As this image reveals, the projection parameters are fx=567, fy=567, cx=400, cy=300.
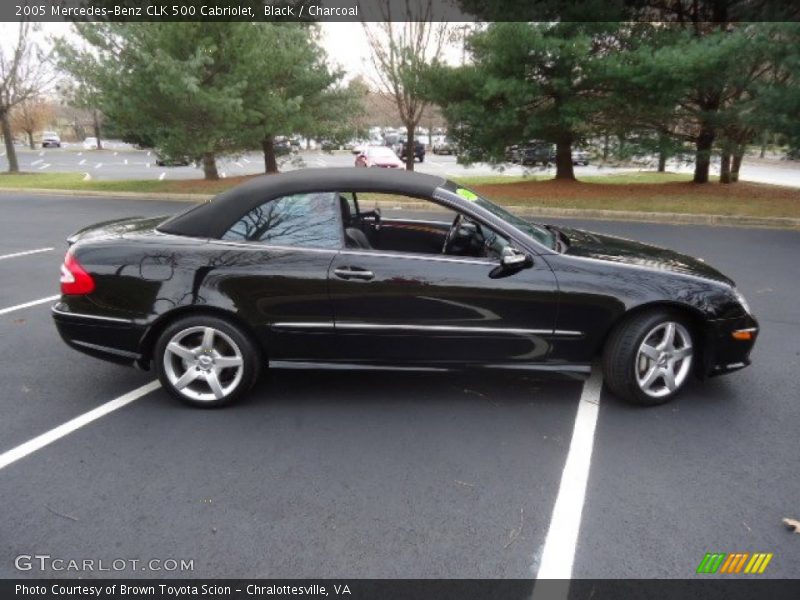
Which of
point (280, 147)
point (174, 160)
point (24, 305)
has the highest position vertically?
point (280, 147)

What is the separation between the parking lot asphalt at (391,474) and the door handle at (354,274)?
2.79 ft

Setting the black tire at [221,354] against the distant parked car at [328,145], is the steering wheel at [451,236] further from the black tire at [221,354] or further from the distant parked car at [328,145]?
the distant parked car at [328,145]

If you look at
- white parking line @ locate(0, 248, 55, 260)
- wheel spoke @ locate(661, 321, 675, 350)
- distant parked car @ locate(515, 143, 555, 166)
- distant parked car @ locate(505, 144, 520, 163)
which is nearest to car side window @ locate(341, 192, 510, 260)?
wheel spoke @ locate(661, 321, 675, 350)

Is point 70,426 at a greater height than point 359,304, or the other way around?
point 359,304

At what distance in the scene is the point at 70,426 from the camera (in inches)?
134

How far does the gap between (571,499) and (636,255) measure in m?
1.84

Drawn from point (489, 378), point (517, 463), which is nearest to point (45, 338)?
point (489, 378)

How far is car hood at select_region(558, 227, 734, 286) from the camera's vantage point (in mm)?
3643

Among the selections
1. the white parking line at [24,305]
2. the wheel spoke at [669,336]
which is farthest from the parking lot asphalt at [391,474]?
the white parking line at [24,305]

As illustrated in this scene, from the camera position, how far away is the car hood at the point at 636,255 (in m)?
3.64

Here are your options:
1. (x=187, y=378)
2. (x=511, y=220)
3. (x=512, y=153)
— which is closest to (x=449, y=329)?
(x=511, y=220)

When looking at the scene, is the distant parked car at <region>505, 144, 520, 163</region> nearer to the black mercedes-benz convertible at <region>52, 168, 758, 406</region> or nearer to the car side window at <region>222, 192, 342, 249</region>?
the black mercedes-benz convertible at <region>52, 168, 758, 406</region>

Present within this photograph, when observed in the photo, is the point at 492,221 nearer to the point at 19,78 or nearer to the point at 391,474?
the point at 391,474

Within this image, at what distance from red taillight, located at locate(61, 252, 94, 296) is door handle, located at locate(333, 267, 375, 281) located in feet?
5.09
